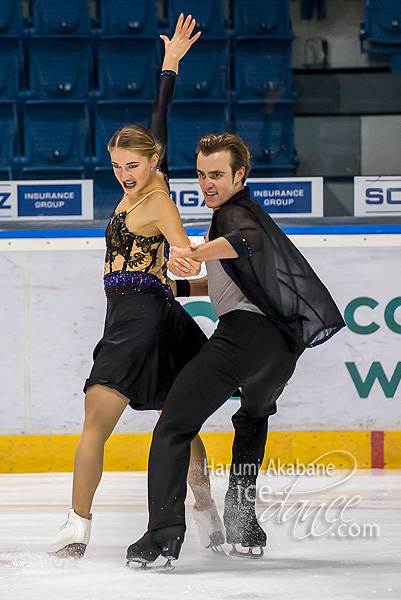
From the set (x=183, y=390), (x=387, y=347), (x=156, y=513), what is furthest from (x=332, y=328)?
(x=387, y=347)

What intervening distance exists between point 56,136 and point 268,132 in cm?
115

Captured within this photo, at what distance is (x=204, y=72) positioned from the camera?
15.4ft

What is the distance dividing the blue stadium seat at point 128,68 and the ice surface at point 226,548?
219 cm

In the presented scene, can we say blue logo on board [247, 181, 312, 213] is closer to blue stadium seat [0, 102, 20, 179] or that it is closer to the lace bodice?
blue stadium seat [0, 102, 20, 179]

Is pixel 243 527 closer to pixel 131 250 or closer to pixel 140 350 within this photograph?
pixel 140 350

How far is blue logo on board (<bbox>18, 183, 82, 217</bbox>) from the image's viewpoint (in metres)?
3.98

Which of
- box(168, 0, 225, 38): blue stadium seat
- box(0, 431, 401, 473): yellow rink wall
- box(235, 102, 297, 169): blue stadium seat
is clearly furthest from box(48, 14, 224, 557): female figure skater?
box(168, 0, 225, 38): blue stadium seat

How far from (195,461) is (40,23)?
3048 millimetres

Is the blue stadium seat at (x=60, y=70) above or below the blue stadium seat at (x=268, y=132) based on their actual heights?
above

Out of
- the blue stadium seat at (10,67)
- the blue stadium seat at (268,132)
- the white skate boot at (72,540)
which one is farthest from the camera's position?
the blue stadium seat at (10,67)

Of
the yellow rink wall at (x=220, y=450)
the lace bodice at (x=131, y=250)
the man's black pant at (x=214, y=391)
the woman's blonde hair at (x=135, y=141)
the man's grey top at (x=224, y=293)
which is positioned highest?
the woman's blonde hair at (x=135, y=141)

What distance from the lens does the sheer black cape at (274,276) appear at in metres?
2.17

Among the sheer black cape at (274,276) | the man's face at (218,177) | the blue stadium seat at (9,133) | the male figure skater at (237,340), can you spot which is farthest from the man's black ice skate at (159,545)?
the blue stadium seat at (9,133)

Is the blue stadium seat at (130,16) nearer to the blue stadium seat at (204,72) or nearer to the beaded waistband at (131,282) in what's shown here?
Answer: the blue stadium seat at (204,72)
